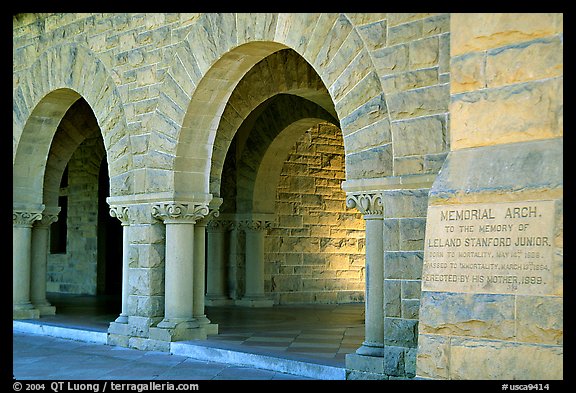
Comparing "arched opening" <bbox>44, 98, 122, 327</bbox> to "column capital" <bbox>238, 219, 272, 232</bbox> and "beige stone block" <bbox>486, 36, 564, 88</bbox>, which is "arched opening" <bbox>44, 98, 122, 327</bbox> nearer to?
"column capital" <bbox>238, 219, 272, 232</bbox>

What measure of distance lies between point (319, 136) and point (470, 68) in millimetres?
10510

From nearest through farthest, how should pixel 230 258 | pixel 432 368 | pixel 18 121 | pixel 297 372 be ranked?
pixel 432 368
pixel 297 372
pixel 18 121
pixel 230 258

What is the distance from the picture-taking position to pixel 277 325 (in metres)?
9.96

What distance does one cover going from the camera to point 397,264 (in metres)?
6.02

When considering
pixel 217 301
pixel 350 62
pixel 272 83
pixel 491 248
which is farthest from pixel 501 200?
pixel 217 301

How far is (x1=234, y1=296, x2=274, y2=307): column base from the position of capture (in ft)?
42.0

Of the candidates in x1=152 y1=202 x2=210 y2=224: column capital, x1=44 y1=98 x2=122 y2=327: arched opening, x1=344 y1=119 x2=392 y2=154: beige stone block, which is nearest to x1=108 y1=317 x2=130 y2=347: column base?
x1=152 y1=202 x2=210 y2=224: column capital

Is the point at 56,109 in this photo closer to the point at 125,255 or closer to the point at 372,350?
the point at 125,255

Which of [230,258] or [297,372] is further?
[230,258]

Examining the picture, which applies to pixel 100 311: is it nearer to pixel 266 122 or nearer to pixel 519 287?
pixel 266 122

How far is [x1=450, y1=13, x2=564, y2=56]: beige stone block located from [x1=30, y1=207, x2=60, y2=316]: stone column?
9077 millimetres

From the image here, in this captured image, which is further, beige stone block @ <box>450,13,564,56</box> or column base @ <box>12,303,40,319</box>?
column base @ <box>12,303,40,319</box>

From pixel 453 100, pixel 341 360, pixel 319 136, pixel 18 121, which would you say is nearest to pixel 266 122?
pixel 319 136

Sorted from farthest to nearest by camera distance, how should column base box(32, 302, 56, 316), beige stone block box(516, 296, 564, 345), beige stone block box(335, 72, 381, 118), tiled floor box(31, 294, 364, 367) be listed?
column base box(32, 302, 56, 316), tiled floor box(31, 294, 364, 367), beige stone block box(335, 72, 381, 118), beige stone block box(516, 296, 564, 345)
